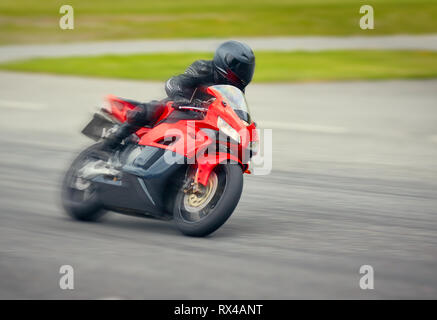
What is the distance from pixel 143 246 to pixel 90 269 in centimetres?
69

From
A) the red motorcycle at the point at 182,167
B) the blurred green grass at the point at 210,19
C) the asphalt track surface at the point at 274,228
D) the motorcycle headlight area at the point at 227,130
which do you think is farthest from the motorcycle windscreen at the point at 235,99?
the blurred green grass at the point at 210,19

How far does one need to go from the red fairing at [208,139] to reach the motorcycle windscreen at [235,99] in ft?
0.10

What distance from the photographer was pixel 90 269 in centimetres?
589

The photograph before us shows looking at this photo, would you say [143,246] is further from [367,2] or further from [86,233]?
[367,2]

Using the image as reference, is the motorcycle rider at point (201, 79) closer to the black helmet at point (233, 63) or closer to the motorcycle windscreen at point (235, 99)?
the black helmet at point (233, 63)

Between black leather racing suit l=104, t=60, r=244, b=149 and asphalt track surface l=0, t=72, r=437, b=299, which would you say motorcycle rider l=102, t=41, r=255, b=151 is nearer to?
black leather racing suit l=104, t=60, r=244, b=149

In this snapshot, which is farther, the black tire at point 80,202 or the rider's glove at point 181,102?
the black tire at point 80,202

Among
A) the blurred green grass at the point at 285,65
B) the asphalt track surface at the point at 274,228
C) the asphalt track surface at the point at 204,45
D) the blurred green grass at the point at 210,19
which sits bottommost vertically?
the asphalt track surface at the point at 274,228

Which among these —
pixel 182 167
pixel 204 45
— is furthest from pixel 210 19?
pixel 182 167

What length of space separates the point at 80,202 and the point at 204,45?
1685 cm

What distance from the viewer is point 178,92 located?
6.88 meters

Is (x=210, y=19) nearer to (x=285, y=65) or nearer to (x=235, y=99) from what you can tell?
(x=285, y=65)

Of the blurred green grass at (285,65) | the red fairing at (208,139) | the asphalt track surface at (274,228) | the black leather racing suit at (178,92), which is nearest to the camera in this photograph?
the asphalt track surface at (274,228)

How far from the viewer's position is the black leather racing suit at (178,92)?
6.84m
